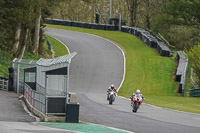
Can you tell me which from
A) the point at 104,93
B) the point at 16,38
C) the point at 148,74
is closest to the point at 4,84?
the point at 104,93

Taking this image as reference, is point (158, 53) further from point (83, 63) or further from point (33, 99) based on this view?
point (33, 99)

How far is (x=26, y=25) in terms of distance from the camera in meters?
47.9

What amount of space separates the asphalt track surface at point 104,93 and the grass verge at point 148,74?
3.97 ft

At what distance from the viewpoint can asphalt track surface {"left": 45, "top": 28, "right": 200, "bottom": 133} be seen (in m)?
20.1

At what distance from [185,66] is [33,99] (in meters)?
27.1

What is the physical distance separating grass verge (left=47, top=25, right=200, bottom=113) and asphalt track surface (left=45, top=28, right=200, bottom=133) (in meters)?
1.21

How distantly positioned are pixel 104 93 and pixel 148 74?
9.52 metres


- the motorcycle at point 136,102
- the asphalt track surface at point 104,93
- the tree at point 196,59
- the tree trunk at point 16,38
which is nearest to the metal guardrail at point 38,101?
the asphalt track surface at point 104,93

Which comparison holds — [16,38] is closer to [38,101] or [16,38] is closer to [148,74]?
[148,74]

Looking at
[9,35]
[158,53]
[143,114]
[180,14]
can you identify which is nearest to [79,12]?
[180,14]

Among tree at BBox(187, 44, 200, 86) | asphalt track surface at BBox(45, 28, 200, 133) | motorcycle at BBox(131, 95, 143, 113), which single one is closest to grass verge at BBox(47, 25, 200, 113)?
asphalt track surface at BBox(45, 28, 200, 133)

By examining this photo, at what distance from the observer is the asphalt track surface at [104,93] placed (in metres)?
20.1

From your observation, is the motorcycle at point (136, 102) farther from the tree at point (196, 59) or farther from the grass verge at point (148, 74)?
the tree at point (196, 59)

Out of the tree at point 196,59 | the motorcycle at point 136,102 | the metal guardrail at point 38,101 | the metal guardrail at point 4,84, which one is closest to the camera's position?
the metal guardrail at point 38,101
